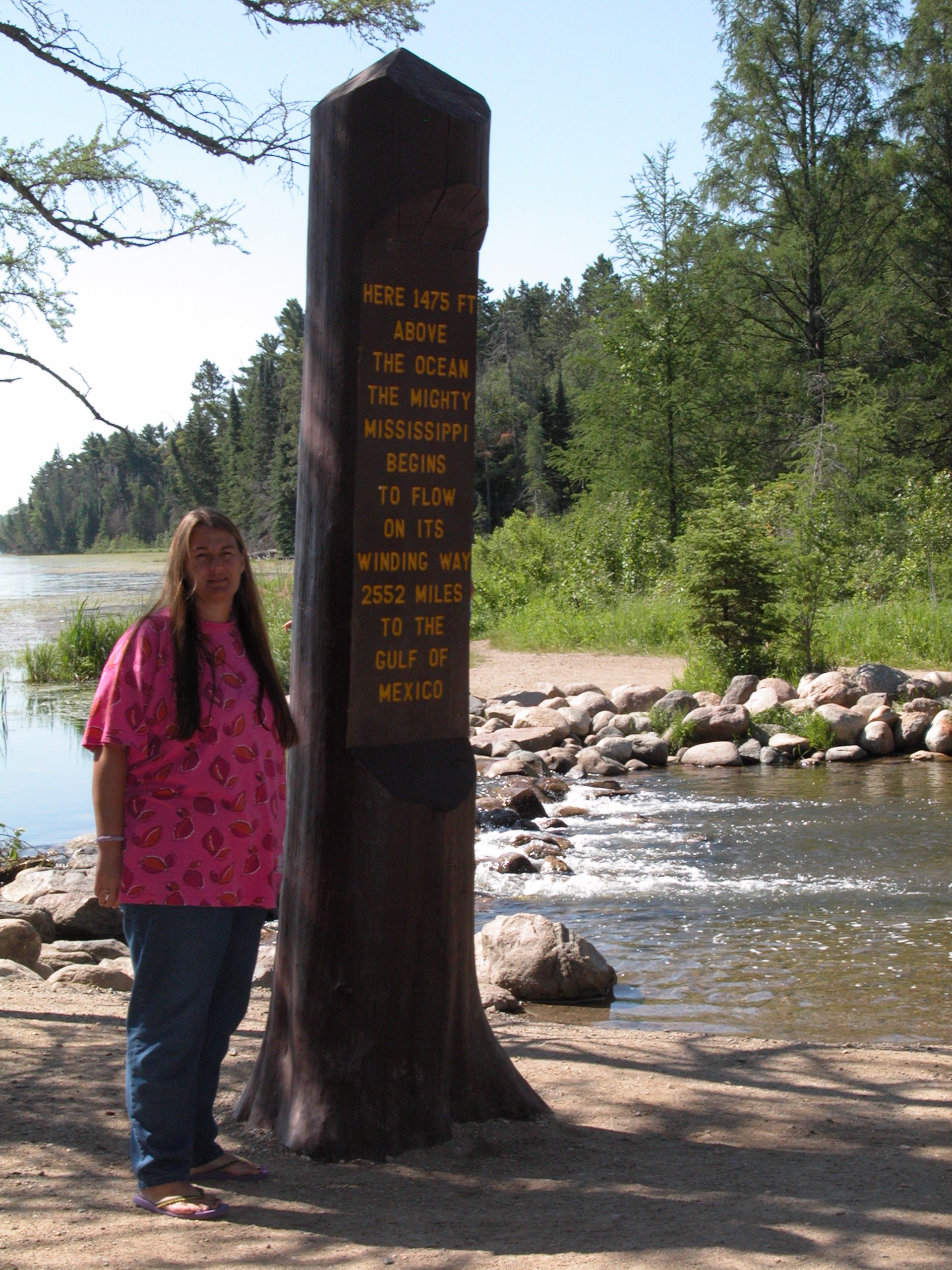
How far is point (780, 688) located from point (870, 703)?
1.16m

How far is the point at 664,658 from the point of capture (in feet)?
70.3

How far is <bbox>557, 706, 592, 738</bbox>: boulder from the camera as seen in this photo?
55.3ft

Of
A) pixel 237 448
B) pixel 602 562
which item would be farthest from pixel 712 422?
pixel 237 448

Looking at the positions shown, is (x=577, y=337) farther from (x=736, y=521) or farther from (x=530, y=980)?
(x=530, y=980)

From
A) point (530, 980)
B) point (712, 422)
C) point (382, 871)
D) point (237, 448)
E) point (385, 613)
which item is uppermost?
point (237, 448)

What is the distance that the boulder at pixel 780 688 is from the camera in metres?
A: 16.7

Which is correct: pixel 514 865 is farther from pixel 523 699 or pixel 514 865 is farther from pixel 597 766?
pixel 523 699

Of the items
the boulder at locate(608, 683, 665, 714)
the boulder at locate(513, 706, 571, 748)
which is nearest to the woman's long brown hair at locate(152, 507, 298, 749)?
the boulder at locate(513, 706, 571, 748)

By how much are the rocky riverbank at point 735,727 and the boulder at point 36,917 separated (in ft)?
22.1

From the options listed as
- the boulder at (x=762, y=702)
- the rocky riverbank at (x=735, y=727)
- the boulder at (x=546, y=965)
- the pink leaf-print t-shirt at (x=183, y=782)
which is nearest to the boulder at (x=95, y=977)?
the boulder at (x=546, y=965)

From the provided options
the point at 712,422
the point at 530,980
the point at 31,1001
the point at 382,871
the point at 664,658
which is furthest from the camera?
Result: the point at 712,422

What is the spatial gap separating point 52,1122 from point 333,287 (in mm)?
2663

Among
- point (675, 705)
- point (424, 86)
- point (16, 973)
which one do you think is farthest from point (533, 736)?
point (424, 86)

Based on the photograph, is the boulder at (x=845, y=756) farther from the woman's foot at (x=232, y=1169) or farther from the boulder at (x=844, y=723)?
the woman's foot at (x=232, y=1169)
